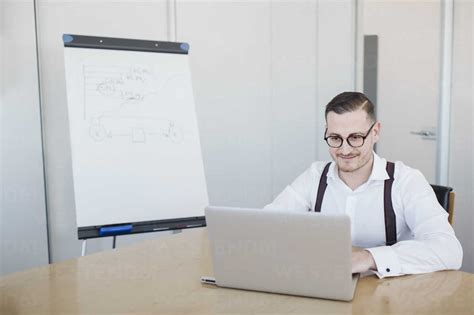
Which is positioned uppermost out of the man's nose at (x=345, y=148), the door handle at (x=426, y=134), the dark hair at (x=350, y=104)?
the dark hair at (x=350, y=104)

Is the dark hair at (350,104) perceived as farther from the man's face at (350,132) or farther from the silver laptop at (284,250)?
the silver laptop at (284,250)

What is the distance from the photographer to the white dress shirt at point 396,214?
1.58 m

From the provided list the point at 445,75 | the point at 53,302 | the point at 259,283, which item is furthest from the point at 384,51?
the point at 53,302

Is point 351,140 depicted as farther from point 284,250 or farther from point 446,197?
point 284,250

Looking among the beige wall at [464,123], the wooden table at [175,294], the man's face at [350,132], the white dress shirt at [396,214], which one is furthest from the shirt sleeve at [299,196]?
the beige wall at [464,123]

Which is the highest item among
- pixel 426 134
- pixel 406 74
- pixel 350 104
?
pixel 406 74

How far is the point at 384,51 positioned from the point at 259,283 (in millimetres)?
2930

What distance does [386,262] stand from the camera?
61.6 inches

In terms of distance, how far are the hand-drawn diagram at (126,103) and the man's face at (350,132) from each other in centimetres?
107

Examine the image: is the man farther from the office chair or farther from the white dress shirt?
the office chair

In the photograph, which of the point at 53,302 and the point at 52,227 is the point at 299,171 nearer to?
the point at 52,227

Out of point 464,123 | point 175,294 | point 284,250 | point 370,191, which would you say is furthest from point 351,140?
point 464,123

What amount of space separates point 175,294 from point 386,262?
24.7 inches

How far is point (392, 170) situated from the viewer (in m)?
1.93
